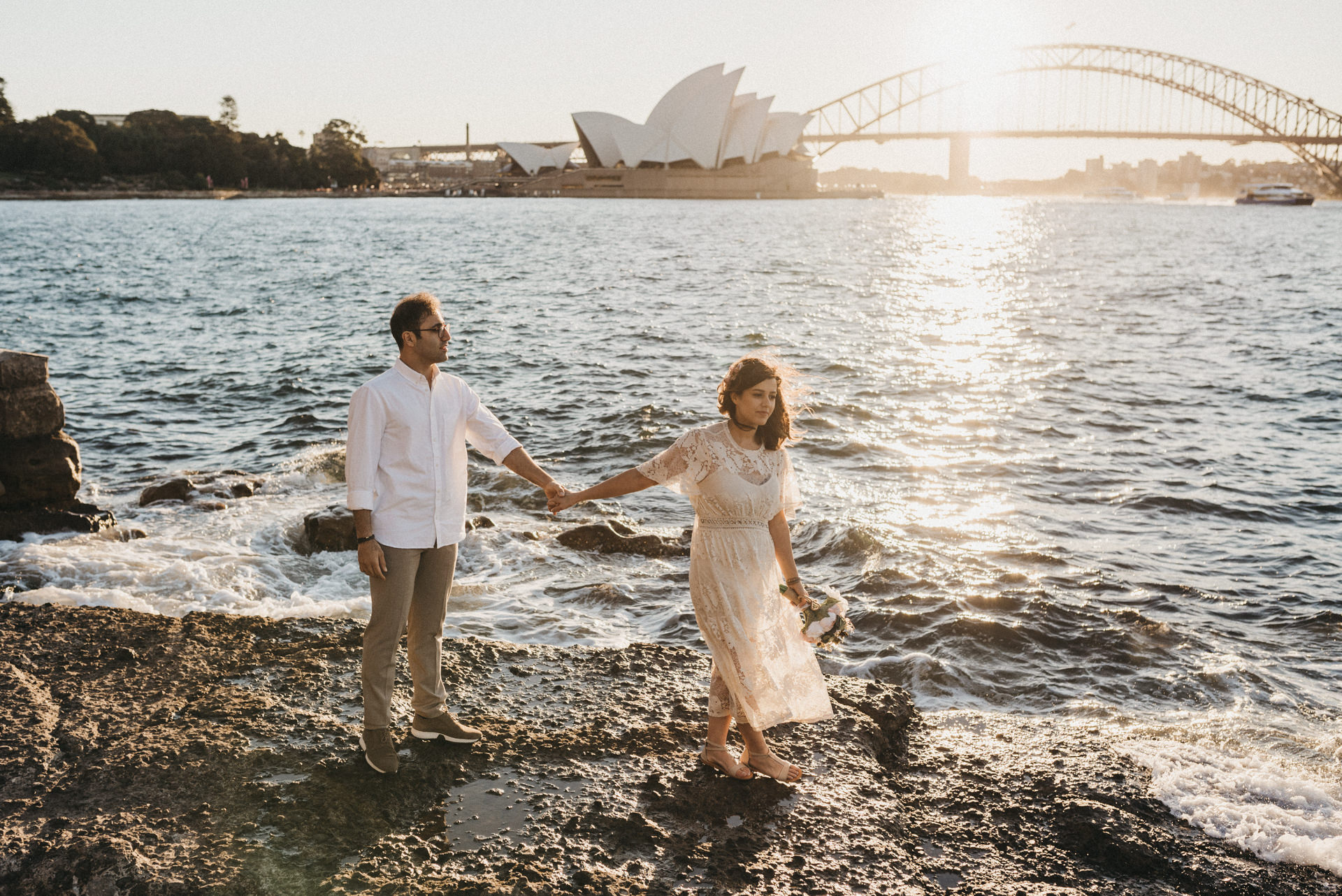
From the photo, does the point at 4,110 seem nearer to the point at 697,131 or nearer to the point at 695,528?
the point at 697,131

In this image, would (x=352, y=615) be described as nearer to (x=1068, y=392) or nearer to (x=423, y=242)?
(x=1068, y=392)

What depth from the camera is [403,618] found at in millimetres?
3127

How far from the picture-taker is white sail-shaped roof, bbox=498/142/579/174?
361 feet

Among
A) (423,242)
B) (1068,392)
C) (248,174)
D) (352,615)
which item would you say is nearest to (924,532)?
(352,615)

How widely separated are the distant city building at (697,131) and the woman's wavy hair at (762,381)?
8494cm

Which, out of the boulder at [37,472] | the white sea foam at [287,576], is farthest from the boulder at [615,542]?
the boulder at [37,472]

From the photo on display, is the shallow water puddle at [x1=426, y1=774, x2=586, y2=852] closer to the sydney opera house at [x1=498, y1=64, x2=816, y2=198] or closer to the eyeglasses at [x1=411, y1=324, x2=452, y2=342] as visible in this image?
the eyeglasses at [x1=411, y1=324, x2=452, y2=342]

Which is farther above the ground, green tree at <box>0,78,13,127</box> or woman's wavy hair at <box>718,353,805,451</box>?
green tree at <box>0,78,13,127</box>

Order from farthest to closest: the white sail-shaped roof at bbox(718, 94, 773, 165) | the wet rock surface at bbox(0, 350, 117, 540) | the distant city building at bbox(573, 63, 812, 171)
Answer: the white sail-shaped roof at bbox(718, 94, 773, 165) → the distant city building at bbox(573, 63, 812, 171) → the wet rock surface at bbox(0, 350, 117, 540)

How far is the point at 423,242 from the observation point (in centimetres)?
4141

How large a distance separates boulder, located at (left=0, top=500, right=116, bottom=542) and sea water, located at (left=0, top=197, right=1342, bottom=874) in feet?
0.65

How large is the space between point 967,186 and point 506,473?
5075 inches

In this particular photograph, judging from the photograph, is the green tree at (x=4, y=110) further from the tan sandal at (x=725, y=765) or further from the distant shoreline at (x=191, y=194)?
the tan sandal at (x=725, y=765)

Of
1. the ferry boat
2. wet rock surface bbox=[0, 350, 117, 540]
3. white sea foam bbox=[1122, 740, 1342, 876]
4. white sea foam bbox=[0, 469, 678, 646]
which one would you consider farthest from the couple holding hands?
the ferry boat
